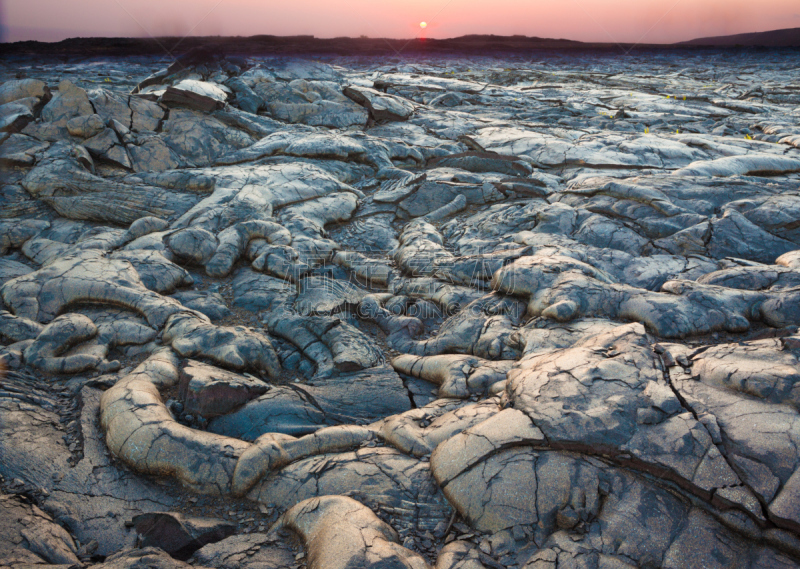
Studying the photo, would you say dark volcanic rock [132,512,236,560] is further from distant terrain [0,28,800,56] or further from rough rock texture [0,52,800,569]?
distant terrain [0,28,800,56]

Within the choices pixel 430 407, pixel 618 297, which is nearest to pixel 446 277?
pixel 618 297

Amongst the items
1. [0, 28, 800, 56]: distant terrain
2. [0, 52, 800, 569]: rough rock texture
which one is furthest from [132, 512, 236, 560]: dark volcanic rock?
[0, 28, 800, 56]: distant terrain

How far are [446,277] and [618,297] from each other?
162 cm

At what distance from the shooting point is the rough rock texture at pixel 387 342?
190 centimetres

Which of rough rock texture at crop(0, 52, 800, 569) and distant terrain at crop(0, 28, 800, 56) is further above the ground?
distant terrain at crop(0, 28, 800, 56)

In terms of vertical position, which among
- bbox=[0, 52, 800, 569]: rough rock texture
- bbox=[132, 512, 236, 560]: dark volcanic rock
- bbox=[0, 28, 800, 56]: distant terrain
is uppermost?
bbox=[0, 28, 800, 56]: distant terrain

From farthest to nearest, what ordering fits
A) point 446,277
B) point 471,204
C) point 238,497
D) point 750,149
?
point 750,149 → point 471,204 → point 446,277 → point 238,497

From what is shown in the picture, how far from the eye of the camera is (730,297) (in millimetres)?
3434

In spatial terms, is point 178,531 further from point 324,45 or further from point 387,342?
point 324,45

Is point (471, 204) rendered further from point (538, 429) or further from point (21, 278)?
point (21, 278)

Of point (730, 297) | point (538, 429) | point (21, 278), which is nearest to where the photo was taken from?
point (538, 429)

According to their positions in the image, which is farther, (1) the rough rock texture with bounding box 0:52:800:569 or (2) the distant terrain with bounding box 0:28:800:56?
(2) the distant terrain with bounding box 0:28:800:56

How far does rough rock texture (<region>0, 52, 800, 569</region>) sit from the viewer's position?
1.90m

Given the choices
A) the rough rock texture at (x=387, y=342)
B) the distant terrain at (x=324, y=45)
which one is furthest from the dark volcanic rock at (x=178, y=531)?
the distant terrain at (x=324, y=45)
